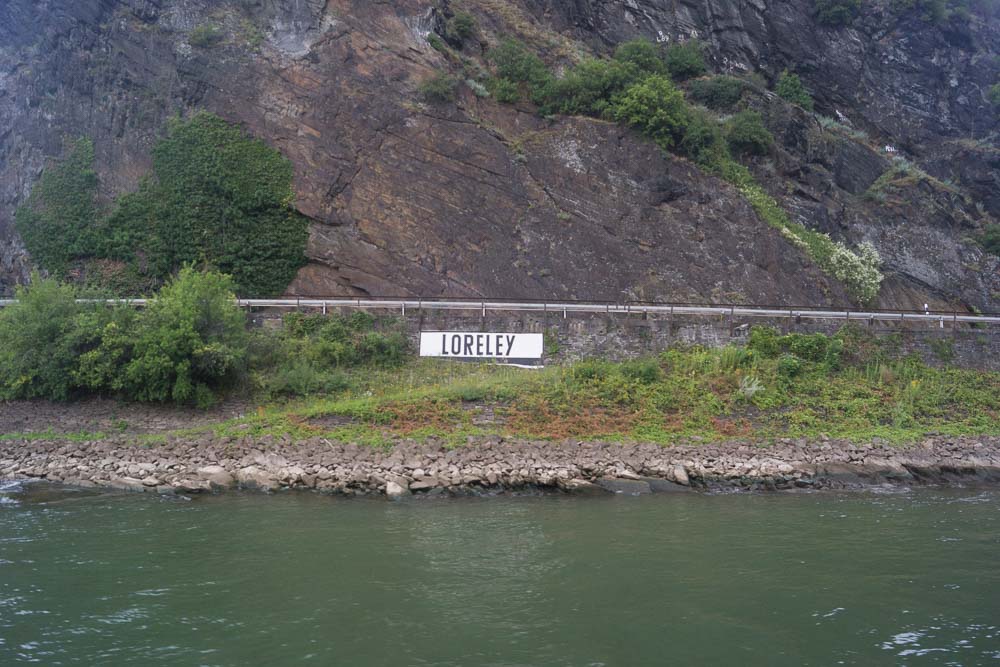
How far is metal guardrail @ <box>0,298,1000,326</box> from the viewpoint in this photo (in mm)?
30672

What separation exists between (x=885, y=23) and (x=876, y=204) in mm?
19224

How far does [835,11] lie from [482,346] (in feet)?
132

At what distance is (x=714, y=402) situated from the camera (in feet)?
90.1

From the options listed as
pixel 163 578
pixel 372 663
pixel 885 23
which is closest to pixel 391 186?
pixel 163 578

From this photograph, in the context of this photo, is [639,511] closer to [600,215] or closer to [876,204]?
[600,215]

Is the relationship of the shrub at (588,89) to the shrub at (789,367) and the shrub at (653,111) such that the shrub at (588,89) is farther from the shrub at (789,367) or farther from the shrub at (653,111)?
the shrub at (789,367)

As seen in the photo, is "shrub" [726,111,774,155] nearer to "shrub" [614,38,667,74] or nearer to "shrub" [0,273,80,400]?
"shrub" [614,38,667,74]

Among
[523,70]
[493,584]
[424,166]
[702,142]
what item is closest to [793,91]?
[702,142]

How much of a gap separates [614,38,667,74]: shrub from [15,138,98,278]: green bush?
93.5 ft

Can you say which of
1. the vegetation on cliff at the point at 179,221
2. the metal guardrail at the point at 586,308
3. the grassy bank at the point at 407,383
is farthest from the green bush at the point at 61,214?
the grassy bank at the point at 407,383

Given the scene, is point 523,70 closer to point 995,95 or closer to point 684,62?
point 684,62

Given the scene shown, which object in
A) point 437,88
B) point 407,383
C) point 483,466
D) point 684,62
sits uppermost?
point 684,62

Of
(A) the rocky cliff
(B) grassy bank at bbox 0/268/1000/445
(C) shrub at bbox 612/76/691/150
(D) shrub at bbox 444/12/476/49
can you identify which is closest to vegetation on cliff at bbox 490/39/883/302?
(C) shrub at bbox 612/76/691/150

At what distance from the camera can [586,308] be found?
3088 cm
